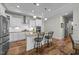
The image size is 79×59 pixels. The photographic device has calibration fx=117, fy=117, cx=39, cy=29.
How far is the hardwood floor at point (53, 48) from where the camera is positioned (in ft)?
8.14

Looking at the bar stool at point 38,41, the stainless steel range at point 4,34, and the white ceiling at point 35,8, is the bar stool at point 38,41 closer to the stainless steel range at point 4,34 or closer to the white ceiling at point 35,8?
the white ceiling at point 35,8

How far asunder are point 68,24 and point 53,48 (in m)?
0.61

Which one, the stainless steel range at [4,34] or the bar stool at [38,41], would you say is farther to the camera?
the bar stool at [38,41]

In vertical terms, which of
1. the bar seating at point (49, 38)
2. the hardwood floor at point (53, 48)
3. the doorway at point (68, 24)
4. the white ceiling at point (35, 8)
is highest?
the white ceiling at point (35, 8)

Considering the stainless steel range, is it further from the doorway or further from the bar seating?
the doorway

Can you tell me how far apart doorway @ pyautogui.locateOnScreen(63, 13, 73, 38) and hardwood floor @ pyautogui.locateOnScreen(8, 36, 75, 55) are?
12 centimetres

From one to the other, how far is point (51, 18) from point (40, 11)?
0.28 meters

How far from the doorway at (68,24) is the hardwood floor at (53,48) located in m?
0.12

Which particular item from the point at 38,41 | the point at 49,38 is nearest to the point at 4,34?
the point at 38,41

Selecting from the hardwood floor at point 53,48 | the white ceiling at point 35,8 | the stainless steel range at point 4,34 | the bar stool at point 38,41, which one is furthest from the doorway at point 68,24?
the stainless steel range at point 4,34

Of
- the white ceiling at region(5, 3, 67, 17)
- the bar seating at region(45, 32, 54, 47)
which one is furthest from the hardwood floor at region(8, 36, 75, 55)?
the white ceiling at region(5, 3, 67, 17)

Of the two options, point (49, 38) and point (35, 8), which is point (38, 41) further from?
point (35, 8)

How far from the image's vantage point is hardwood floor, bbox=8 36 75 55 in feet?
8.14
